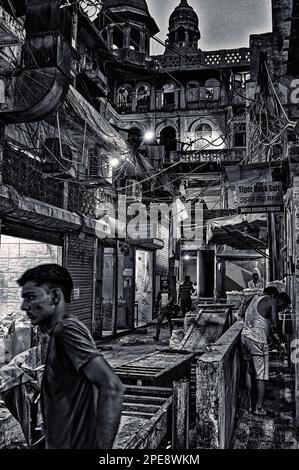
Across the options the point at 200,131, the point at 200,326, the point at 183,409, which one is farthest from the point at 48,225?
the point at 200,131

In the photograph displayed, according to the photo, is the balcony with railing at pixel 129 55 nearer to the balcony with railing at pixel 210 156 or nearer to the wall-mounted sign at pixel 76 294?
the balcony with railing at pixel 210 156

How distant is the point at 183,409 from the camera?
4289 mm

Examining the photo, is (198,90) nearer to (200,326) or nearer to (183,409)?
(200,326)

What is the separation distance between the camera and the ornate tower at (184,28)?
3709 cm

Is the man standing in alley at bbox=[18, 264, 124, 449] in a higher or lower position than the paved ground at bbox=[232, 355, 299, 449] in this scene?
higher

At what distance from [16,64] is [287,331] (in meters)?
9.59

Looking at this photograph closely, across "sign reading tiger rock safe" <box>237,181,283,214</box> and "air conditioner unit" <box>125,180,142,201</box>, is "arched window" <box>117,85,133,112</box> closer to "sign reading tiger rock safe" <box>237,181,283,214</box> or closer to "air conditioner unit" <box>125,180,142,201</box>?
"air conditioner unit" <box>125,180,142,201</box>

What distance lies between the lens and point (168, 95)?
34.8 metres

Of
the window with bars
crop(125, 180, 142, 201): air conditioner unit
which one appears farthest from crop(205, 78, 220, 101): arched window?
crop(125, 180, 142, 201): air conditioner unit

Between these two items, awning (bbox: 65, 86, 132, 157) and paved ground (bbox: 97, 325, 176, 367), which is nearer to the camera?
awning (bbox: 65, 86, 132, 157)

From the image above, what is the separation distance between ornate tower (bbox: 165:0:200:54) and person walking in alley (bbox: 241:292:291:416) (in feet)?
113

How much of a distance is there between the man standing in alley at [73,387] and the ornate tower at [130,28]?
3214 cm

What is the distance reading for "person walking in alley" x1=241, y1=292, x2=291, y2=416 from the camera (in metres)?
7.27

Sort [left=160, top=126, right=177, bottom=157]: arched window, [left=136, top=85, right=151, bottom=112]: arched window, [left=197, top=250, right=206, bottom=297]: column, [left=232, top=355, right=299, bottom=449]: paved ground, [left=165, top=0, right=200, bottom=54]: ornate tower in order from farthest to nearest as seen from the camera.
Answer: [left=165, top=0, right=200, bottom=54]: ornate tower < [left=136, top=85, right=151, bottom=112]: arched window < [left=160, top=126, right=177, bottom=157]: arched window < [left=197, top=250, right=206, bottom=297]: column < [left=232, top=355, right=299, bottom=449]: paved ground
